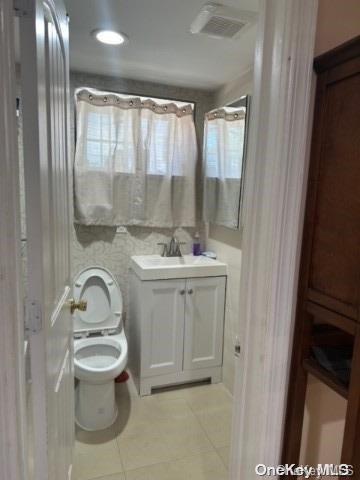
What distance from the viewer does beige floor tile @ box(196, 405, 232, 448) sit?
201cm

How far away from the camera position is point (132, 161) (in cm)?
256

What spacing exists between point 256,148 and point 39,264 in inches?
28.2

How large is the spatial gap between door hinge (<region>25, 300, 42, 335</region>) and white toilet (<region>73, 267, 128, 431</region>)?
118 cm

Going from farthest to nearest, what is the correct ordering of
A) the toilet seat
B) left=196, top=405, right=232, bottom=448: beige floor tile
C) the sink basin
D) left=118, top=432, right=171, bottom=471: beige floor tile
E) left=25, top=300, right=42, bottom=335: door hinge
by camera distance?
1. the sink basin
2. the toilet seat
3. left=196, top=405, right=232, bottom=448: beige floor tile
4. left=118, top=432, right=171, bottom=471: beige floor tile
5. left=25, top=300, right=42, bottom=335: door hinge

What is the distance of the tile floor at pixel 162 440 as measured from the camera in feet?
5.76

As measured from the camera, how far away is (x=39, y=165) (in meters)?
0.85

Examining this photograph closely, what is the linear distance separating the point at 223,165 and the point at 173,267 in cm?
83

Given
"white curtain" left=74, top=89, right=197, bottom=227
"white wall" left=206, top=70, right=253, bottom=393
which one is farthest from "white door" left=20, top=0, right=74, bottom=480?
"white wall" left=206, top=70, right=253, bottom=393

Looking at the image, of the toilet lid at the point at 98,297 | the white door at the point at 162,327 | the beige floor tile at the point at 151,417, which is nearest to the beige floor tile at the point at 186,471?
the beige floor tile at the point at 151,417

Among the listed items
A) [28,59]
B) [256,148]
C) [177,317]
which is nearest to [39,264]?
[28,59]

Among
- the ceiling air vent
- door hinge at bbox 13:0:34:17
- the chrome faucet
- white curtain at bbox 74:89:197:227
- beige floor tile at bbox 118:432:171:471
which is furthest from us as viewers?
the chrome faucet

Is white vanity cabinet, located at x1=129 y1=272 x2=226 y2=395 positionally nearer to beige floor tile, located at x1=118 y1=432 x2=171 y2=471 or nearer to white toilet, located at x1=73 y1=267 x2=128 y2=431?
white toilet, located at x1=73 y1=267 x2=128 y2=431

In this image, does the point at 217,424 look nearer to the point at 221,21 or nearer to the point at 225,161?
the point at 225,161

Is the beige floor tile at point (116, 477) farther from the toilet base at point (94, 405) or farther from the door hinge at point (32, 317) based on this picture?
the door hinge at point (32, 317)
